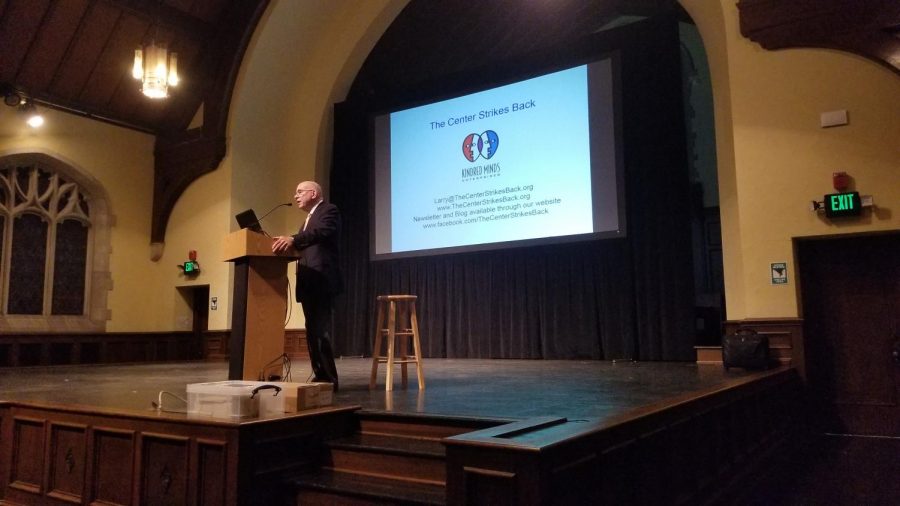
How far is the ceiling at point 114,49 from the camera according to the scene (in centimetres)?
729

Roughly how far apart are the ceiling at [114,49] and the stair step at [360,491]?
6.83 meters

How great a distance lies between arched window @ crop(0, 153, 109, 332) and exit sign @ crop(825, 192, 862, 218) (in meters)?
8.38

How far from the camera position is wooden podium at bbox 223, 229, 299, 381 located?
3.07 meters

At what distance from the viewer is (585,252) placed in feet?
23.3

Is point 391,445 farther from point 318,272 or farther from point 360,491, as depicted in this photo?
point 318,272

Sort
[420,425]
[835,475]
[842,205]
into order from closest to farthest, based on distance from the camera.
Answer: [420,425]
[835,475]
[842,205]

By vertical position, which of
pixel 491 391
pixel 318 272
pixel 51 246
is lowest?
pixel 491 391

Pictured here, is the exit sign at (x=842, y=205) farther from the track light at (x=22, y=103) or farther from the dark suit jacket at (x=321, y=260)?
the track light at (x=22, y=103)

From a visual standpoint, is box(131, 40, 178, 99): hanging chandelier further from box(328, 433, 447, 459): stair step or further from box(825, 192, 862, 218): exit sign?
box(825, 192, 862, 218): exit sign

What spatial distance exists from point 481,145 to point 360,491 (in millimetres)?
5371

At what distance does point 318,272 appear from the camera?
132 inches

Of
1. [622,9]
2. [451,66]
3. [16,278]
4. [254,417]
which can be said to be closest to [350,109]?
[451,66]

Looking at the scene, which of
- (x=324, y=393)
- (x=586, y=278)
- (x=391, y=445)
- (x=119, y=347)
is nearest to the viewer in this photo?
(x=391, y=445)

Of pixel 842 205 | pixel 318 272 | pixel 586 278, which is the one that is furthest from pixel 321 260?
pixel 586 278
